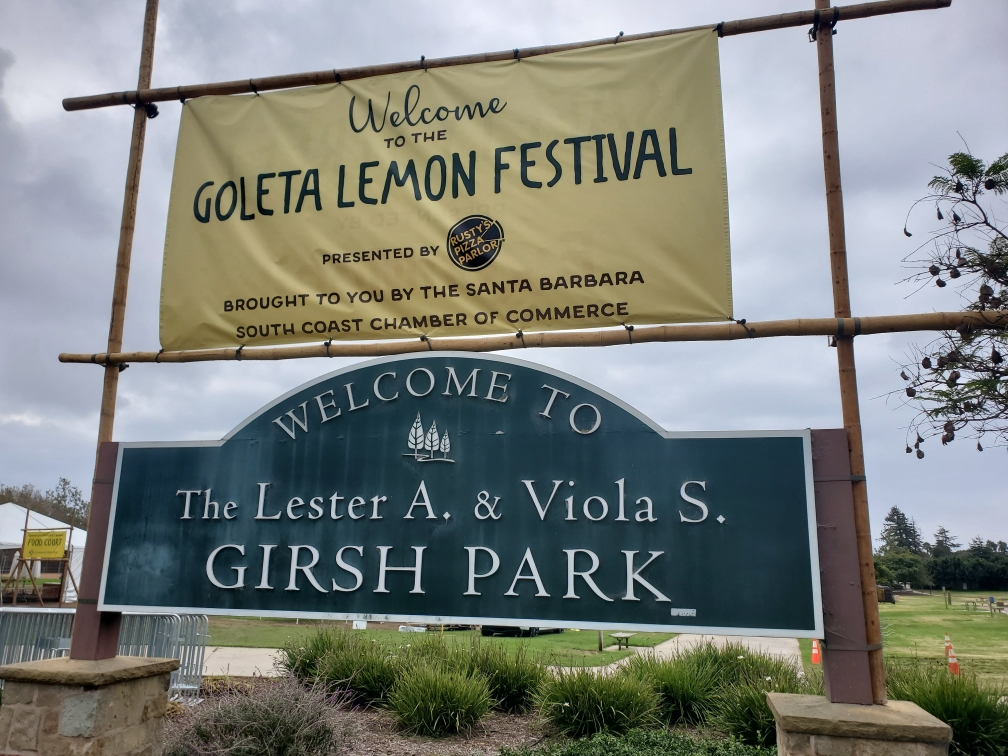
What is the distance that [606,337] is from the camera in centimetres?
458

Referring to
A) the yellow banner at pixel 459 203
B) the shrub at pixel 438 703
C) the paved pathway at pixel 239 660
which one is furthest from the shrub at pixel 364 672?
the yellow banner at pixel 459 203

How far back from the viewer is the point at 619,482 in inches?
171

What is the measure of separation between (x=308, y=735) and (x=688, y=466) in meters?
4.05

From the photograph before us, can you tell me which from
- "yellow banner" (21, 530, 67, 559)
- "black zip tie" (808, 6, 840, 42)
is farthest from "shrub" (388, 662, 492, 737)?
"yellow banner" (21, 530, 67, 559)

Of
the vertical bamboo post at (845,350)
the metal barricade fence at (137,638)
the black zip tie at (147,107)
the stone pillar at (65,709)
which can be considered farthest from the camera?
the metal barricade fence at (137,638)

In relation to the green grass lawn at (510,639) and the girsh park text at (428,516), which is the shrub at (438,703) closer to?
the girsh park text at (428,516)

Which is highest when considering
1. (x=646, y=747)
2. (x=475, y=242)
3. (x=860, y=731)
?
(x=475, y=242)

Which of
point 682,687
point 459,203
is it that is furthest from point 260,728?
point 682,687

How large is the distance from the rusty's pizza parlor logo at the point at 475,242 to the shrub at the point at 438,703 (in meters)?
4.83

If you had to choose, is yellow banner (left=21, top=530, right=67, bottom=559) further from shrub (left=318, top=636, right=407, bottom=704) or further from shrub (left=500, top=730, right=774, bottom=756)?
shrub (left=500, top=730, right=774, bottom=756)

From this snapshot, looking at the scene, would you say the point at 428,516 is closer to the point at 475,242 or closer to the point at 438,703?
the point at 475,242

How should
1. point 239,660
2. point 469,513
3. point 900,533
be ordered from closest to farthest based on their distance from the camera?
point 469,513 → point 239,660 → point 900,533

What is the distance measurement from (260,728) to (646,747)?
320 centimetres

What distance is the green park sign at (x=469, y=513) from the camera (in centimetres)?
410
